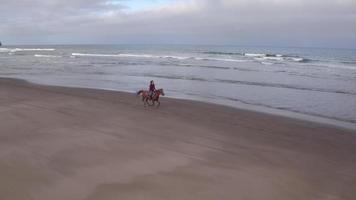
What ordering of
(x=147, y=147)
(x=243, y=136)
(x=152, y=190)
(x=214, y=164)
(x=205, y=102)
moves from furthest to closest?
(x=205, y=102)
(x=243, y=136)
(x=147, y=147)
(x=214, y=164)
(x=152, y=190)

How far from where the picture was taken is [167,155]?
862cm

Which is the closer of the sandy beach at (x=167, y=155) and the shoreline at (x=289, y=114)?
the sandy beach at (x=167, y=155)

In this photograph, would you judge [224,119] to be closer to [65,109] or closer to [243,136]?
[243,136]

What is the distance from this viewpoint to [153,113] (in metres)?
13.9

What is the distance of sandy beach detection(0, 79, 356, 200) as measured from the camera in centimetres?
670

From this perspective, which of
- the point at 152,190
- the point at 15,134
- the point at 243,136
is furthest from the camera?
the point at 243,136

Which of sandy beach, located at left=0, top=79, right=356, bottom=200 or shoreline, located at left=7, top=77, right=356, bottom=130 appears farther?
shoreline, located at left=7, top=77, right=356, bottom=130

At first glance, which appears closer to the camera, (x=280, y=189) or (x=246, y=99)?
(x=280, y=189)

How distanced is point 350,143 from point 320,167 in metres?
2.62

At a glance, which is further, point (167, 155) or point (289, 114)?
point (289, 114)

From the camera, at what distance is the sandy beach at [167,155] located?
264 inches

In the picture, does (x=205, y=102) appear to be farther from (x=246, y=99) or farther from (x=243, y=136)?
(x=243, y=136)

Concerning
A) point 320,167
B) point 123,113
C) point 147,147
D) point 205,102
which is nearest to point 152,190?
point 147,147

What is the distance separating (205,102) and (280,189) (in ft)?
32.8
